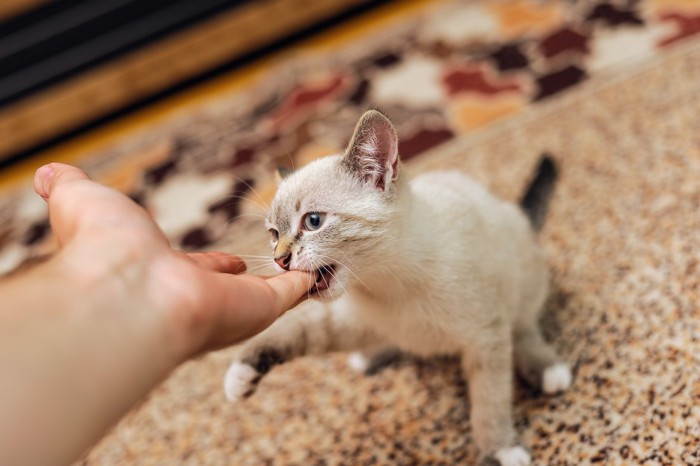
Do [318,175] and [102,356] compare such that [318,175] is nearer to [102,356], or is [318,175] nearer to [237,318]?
[237,318]

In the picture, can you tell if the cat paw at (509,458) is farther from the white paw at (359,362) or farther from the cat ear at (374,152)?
the cat ear at (374,152)

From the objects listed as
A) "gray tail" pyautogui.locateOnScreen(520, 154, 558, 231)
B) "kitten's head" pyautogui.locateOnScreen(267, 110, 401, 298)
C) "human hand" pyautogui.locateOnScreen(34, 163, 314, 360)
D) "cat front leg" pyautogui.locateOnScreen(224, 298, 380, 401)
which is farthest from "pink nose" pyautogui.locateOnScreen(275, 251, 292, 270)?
"gray tail" pyautogui.locateOnScreen(520, 154, 558, 231)

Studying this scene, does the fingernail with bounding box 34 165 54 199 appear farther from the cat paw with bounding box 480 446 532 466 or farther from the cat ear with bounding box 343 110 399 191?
the cat paw with bounding box 480 446 532 466

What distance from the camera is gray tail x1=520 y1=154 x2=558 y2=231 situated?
1463mm

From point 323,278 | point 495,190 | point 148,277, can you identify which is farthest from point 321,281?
point 495,190

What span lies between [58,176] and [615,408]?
3.55ft

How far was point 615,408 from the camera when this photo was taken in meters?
1.09

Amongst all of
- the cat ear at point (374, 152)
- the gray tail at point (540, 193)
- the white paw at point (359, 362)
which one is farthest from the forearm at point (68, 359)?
the gray tail at point (540, 193)

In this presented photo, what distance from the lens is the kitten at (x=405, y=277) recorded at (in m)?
0.98

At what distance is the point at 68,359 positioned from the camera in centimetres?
61

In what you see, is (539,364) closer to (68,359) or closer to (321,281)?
(321,281)

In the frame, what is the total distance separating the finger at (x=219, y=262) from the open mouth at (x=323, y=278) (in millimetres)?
139

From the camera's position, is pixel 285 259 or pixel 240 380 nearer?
pixel 285 259

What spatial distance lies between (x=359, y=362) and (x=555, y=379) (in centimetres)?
45
